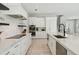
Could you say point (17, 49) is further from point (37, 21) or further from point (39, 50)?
point (37, 21)

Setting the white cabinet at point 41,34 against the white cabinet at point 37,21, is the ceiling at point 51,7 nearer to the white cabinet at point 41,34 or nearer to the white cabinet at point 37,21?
the white cabinet at point 37,21

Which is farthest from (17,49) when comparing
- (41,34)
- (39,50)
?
(41,34)

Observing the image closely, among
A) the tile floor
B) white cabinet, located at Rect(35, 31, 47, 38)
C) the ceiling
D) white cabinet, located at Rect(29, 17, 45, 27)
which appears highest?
the ceiling

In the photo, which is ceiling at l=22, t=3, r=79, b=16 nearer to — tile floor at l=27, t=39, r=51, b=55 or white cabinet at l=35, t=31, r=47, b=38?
tile floor at l=27, t=39, r=51, b=55

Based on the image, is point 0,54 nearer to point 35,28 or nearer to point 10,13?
point 10,13

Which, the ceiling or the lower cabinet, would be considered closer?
the lower cabinet

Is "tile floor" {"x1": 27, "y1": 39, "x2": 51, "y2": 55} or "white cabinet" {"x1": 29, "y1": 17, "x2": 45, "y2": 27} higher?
"white cabinet" {"x1": 29, "y1": 17, "x2": 45, "y2": 27}

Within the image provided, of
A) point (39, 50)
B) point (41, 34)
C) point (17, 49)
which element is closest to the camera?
point (17, 49)

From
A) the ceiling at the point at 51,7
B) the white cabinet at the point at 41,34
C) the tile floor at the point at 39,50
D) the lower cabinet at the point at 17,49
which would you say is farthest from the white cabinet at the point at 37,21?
the lower cabinet at the point at 17,49

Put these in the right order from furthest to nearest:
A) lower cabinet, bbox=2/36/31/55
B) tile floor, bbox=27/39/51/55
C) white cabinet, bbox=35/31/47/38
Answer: white cabinet, bbox=35/31/47/38
tile floor, bbox=27/39/51/55
lower cabinet, bbox=2/36/31/55

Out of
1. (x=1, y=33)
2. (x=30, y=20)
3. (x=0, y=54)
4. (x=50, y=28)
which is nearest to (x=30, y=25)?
(x=30, y=20)

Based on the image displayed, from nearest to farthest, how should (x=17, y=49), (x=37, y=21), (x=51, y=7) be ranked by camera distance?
(x=17, y=49) → (x=51, y=7) → (x=37, y=21)

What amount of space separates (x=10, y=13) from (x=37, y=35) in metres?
5.96

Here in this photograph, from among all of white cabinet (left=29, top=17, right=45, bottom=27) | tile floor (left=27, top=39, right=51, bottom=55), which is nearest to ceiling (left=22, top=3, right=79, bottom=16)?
tile floor (left=27, top=39, right=51, bottom=55)
